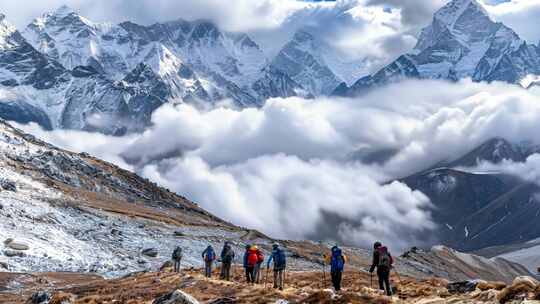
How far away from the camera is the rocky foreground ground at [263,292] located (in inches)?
1410

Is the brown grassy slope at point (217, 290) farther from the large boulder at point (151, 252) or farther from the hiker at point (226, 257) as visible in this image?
the large boulder at point (151, 252)

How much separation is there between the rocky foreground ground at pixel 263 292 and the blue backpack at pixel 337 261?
1.76 metres

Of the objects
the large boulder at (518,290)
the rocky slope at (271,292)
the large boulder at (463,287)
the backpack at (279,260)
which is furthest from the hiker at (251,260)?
the large boulder at (518,290)

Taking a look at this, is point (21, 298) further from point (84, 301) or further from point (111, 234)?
point (111, 234)

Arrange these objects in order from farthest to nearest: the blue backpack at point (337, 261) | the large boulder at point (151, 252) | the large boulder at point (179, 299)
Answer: the large boulder at point (151, 252) < the blue backpack at point (337, 261) < the large boulder at point (179, 299)

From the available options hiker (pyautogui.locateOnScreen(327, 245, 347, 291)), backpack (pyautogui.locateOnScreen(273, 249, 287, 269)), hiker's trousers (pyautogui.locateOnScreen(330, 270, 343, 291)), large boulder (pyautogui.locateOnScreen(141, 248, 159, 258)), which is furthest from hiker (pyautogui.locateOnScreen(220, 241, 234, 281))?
large boulder (pyautogui.locateOnScreen(141, 248, 159, 258))

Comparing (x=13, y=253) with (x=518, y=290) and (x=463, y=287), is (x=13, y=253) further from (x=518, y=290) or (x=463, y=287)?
(x=518, y=290)

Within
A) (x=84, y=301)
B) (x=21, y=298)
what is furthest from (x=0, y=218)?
(x=84, y=301)

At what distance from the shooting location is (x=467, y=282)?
146ft

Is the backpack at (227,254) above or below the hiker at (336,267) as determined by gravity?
above

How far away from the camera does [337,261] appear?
47469 millimetres

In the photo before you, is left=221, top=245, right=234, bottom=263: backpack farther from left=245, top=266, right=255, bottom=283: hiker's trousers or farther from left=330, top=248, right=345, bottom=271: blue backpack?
left=330, top=248, right=345, bottom=271: blue backpack

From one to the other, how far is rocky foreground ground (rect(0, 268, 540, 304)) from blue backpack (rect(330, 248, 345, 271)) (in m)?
1.76

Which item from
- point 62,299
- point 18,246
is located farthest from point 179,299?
point 18,246
